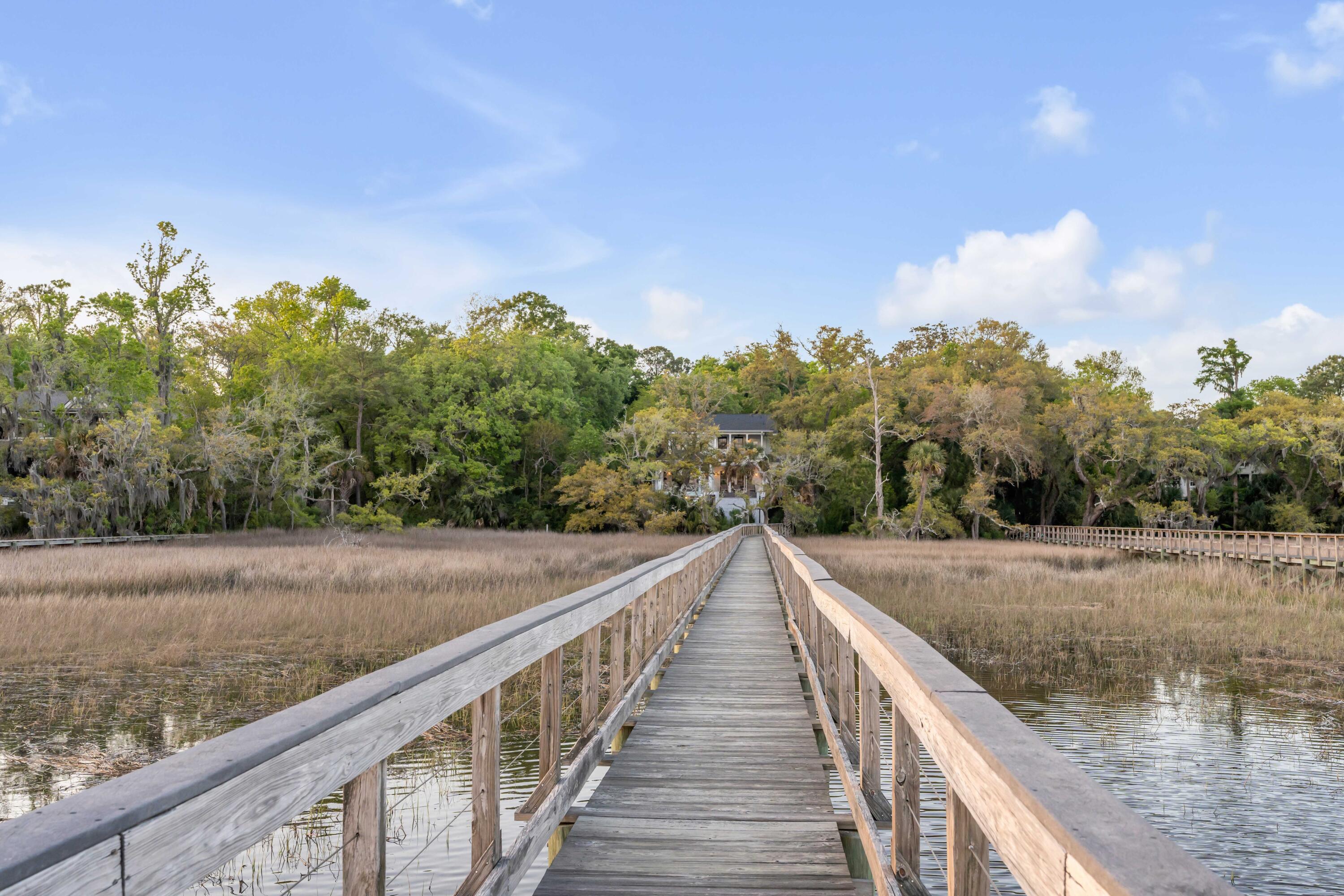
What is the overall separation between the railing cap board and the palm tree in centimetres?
4469

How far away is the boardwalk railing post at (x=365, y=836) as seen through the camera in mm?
1970

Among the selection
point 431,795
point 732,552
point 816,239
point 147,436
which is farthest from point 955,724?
point 816,239

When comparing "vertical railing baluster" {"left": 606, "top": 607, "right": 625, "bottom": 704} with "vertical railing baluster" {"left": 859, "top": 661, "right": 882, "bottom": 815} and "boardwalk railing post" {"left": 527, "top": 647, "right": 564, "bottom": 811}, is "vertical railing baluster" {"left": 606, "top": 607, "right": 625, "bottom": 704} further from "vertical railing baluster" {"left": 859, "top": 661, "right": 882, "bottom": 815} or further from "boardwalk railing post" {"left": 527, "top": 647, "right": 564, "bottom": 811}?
"vertical railing baluster" {"left": 859, "top": 661, "right": 882, "bottom": 815}

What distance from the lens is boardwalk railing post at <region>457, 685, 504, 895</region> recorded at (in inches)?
108

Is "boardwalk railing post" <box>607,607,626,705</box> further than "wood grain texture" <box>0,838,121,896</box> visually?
Yes

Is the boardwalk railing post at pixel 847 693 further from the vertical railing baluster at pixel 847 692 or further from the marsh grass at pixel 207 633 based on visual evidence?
the marsh grass at pixel 207 633

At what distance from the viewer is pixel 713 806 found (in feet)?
15.1

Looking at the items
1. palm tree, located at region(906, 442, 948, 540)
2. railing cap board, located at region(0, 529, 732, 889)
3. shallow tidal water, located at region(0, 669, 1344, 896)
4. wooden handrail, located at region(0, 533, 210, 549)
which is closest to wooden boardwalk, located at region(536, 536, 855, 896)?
shallow tidal water, located at region(0, 669, 1344, 896)

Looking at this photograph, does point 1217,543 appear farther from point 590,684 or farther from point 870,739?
point 870,739

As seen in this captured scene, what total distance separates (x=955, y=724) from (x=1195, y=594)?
866 inches

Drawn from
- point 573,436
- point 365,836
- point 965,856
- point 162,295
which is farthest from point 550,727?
point 573,436

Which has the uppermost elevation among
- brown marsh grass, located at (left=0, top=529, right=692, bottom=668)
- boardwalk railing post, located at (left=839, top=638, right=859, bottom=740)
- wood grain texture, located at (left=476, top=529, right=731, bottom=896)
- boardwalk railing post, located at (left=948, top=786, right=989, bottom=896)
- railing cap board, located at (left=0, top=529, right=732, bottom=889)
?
railing cap board, located at (left=0, top=529, right=732, bottom=889)

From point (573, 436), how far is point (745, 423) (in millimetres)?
15858

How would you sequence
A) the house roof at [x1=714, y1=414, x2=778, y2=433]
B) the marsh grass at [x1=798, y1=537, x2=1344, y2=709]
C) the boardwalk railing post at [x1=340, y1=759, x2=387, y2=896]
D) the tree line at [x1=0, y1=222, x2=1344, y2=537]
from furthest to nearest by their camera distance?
the house roof at [x1=714, y1=414, x2=778, y2=433]
the tree line at [x1=0, y1=222, x2=1344, y2=537]
the marsh grass at [x1=798, y1=537, x2=1344, y2=709]
the boardwalk railing post at [x1=340, y1=759, x2=387, y2=896]
